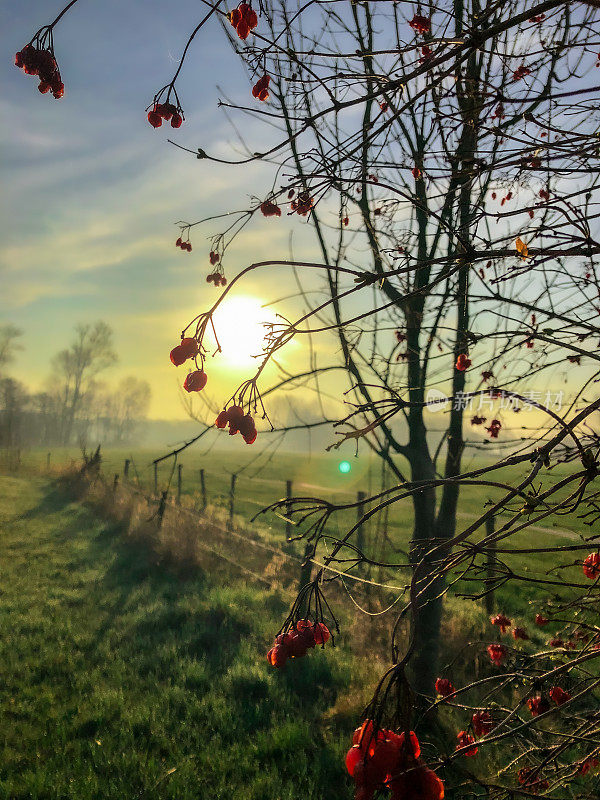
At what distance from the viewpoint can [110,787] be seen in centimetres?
384

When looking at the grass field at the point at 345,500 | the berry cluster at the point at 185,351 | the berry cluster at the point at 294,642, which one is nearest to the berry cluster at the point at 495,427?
the grass field at the point at 345,500

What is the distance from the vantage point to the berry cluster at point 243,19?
1379mm

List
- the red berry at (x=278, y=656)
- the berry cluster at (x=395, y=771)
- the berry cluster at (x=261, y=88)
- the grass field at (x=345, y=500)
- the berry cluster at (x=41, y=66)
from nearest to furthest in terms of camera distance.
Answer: the berry cluster at (x=395, y=771), the red berry at (x=278, y=656), the berry cluster at (x=41, y=66), the berry cluster at (x=261, y=88), the grass field at (x=345, y=500)

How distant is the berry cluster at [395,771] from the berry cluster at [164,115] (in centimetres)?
184

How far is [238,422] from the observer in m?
1.31

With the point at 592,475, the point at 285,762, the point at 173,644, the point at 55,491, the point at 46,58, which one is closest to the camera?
the point at 592,475

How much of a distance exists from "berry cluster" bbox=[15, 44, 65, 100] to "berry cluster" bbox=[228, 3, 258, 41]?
2.17 ft

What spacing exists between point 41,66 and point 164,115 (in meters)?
0.38

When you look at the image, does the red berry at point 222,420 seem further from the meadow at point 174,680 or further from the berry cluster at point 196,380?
the meadow at point 174,680

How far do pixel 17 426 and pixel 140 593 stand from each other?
53.0 metres

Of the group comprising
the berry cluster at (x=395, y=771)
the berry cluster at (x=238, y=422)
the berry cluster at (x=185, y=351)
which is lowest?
the berry cluster at (x=395, y=771)

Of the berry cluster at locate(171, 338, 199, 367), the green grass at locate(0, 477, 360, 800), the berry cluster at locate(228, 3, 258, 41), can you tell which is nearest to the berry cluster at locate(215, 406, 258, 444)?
the berry cluster at locate(171, 338, 199, 367)

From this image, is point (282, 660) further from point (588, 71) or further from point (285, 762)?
point (285, 762)

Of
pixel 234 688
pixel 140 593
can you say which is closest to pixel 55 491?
pixel 140 593
